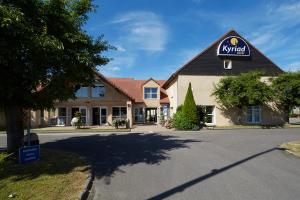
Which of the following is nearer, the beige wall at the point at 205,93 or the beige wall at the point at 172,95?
the beige wall at the point at 205,93

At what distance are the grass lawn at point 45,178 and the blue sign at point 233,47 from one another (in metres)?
24.0

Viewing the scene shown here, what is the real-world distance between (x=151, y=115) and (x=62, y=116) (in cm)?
1258

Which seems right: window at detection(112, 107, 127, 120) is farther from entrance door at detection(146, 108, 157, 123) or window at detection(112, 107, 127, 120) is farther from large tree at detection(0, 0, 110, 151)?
large tree at detection(0, 0, 110, 151)

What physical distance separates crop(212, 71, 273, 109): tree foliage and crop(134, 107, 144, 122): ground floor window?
11.7m

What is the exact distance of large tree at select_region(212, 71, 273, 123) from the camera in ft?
92.1

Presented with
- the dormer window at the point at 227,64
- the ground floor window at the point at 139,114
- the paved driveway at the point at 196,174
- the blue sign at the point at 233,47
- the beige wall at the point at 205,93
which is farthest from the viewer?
the ground floor window at the point at 139,114

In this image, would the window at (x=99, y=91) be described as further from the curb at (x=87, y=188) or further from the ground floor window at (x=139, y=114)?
the curb at (x=87, y=188)

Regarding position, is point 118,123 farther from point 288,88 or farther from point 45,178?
point 45,178

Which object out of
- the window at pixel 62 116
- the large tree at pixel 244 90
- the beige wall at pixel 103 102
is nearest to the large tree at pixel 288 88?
the large tree at pixel 244 90

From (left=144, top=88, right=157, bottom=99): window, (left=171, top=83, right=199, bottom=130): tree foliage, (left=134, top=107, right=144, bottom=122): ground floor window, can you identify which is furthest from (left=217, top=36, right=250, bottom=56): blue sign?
(left=134, top=107, right=144, bottom=122): ground floor window

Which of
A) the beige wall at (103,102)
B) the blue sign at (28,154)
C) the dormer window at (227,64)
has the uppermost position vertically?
the dormer window at (227,64)

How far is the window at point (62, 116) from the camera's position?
32250mm

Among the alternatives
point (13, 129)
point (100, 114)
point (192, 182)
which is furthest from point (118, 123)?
point (192, 182)

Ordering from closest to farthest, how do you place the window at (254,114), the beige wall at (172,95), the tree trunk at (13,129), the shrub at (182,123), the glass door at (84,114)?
the tree trunk at (13,129) → the shrub at (182,123) → the window at (254,114) → the glass door at (84,114) → the beige wall at (172,95)
